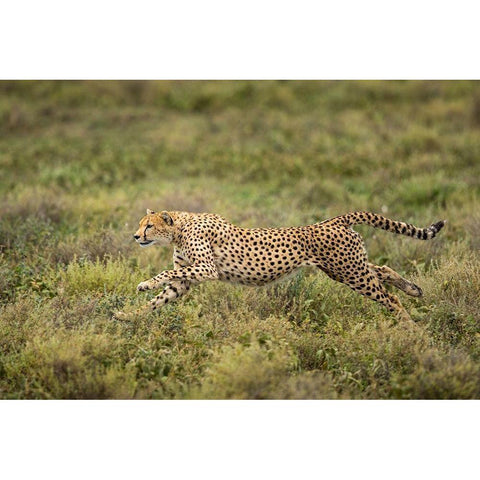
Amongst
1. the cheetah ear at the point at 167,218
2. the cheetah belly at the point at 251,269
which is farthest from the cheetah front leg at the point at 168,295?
the cheetah ear at the point at 167,218

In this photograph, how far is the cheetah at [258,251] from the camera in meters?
6.09

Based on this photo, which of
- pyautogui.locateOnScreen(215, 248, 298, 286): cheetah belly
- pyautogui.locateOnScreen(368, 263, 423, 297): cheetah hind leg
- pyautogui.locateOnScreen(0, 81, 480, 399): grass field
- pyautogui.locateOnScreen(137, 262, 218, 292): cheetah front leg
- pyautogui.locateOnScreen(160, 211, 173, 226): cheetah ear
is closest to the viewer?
pyautogui.locateOnScreen(0, 81, 480, 399): grass field

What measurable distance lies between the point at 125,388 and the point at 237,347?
0.82m

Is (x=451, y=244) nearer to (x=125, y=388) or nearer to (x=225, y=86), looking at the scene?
(x=125, y=388)

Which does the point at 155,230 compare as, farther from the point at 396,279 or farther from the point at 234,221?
the point at 234,221

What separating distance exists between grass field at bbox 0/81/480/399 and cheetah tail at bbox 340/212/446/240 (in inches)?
25.7

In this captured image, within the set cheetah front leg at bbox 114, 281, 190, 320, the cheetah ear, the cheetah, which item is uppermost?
the cheetah ear

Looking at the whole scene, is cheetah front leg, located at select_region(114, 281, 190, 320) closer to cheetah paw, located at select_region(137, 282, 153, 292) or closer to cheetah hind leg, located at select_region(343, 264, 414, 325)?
cheetah paw, located at select_region(137, 282, 153, 292)

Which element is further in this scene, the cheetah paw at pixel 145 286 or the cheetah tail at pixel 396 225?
the cheetah tail at pixel 396 225

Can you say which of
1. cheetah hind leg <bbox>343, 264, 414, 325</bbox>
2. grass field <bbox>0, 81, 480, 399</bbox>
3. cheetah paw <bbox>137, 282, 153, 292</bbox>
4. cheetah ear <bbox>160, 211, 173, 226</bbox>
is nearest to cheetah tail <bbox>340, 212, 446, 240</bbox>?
cheetah hind leg <bbox>343, 264, 414, 325</bbox>

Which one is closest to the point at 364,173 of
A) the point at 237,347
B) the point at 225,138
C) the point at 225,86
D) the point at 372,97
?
the point at 225,138

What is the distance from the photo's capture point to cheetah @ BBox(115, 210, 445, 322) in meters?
6.09

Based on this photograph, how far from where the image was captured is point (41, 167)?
12.0m

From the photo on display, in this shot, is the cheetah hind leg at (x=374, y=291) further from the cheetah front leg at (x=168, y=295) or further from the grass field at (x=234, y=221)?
the cheetah front leg at (x=168, y=295)
